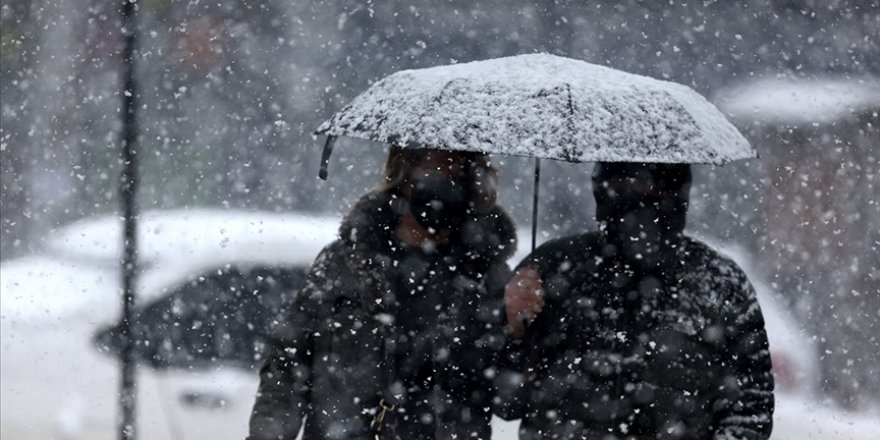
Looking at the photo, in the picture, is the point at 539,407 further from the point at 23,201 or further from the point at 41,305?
the point at 23,201

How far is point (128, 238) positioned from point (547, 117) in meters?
3.54

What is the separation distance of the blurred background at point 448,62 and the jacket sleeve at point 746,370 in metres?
4.50

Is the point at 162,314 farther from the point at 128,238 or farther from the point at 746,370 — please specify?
the point at 746,370

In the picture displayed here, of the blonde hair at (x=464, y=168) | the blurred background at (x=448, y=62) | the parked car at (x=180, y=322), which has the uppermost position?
the blurred background at (x=448, y=62)

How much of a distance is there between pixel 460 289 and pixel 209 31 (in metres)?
5.62

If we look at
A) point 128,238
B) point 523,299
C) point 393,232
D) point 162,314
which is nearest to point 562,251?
point 523,299

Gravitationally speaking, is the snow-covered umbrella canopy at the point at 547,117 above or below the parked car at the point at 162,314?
below

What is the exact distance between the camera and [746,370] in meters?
3.15

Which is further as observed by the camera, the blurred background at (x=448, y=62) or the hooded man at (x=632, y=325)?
the blurred background at (x=448, y=62)

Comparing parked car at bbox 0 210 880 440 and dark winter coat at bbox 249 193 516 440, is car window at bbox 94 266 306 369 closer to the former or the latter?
parked car at bbox 0 210 880 440

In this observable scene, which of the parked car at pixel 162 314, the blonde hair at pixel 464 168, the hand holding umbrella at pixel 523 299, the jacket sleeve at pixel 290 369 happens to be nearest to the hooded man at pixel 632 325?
the hand holding umbrella at pixel 523 299

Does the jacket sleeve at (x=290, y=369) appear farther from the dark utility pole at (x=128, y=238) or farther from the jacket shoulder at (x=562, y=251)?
the dark utility pole at (x=128, y=238)

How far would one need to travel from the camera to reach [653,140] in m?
2.84

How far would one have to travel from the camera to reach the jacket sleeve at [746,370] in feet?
10.2
